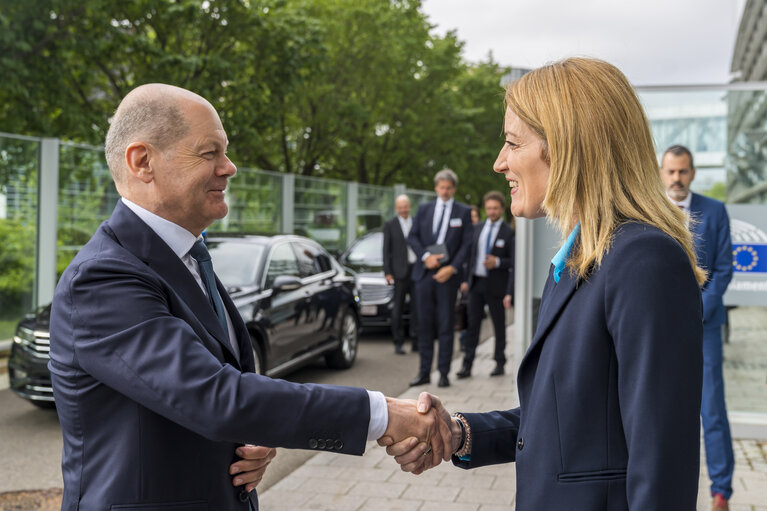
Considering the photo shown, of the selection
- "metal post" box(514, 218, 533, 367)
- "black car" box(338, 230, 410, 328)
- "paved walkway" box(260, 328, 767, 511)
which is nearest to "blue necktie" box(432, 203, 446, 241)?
"metal post" box(514, 218, 533, 367)

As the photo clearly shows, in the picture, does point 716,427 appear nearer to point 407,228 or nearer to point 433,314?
point 433,314

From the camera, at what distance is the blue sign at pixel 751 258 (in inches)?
261

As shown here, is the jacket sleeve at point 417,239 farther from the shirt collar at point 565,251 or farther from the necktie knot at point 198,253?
the shirt collar at point 565,251

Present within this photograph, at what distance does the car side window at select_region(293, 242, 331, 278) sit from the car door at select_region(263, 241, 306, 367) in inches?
9.5

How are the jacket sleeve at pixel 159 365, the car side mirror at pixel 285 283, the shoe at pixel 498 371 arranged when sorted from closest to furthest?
the jacket sleeve at pixel 159 365 < the car side mirror at pixel 285 283 < the shoe at pixel 498 371

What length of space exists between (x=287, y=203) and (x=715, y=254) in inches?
562

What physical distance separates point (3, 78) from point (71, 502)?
11.4 m

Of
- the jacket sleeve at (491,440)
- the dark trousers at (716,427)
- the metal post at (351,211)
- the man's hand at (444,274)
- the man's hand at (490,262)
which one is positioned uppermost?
the metal post at (351,211)

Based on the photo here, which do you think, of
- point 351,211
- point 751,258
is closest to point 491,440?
point 751,258

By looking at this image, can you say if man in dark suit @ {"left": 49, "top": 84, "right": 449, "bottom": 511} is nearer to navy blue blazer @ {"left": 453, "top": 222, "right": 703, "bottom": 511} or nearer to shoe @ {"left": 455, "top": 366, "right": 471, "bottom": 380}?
navy blue blazer @ {"left": 453, "top": 222, "right": 703, "bottom": 511}

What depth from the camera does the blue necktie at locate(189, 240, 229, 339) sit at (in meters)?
2.23

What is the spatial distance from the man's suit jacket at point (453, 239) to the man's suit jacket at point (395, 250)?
158 centimetres

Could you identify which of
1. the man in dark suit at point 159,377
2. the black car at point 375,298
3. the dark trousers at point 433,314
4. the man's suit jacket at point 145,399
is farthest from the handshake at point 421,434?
the black car at point 375,298

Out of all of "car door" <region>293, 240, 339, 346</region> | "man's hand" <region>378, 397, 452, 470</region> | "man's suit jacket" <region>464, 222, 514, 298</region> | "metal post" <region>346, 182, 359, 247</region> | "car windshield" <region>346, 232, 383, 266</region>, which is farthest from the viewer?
"metal post" <region>346, 182, 359, 247</region>
